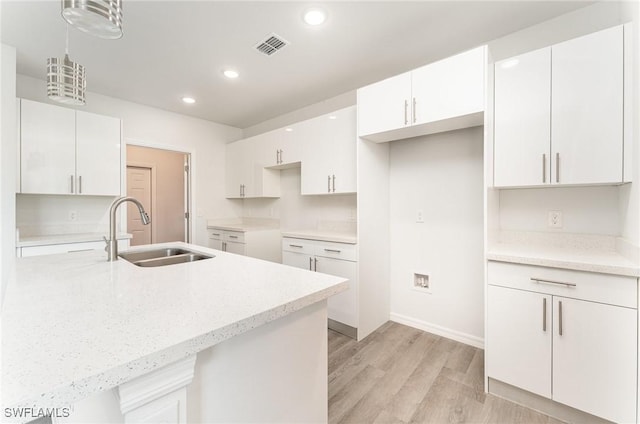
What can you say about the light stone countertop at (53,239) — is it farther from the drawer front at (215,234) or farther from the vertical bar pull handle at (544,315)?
the vertical bar pull handle at (544,315)

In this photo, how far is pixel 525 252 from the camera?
5.65ft

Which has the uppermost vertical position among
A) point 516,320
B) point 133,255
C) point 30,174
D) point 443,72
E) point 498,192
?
point 443,72

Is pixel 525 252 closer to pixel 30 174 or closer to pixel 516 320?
pixel 516 320

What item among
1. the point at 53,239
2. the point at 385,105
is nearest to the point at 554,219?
the point at 385,105

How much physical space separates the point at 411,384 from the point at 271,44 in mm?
2808

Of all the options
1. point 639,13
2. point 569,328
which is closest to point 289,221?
point 569,328

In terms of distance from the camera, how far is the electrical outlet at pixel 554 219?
6.36ft

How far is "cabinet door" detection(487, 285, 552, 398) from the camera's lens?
1.57 m

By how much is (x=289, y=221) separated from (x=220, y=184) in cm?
144

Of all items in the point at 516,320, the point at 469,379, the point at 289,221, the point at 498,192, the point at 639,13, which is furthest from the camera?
the point at 289,221

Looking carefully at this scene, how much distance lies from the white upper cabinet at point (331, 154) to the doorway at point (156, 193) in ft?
9.50

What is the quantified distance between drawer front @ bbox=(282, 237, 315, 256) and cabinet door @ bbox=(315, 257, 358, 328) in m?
0.21

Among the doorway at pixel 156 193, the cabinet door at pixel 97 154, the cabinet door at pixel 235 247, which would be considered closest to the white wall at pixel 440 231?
the cabinet door at pixel 235 247

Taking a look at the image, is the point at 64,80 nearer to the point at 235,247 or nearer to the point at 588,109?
the point at 235,247
